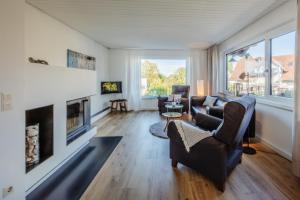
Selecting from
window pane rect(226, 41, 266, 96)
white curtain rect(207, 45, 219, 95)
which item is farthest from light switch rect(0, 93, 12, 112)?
white curtain rect(207, 45, 219, 95)

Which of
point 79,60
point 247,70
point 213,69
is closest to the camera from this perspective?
point 247,70

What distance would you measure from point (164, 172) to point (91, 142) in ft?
6.04

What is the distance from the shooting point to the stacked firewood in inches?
87.5

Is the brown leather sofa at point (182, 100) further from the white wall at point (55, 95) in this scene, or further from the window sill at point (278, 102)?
the white wall at point (55, 95)

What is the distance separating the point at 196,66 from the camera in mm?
7402

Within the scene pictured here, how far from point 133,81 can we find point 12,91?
597cm

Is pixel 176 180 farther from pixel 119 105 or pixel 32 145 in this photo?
pixel 119 105

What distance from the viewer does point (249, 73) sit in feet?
14.3

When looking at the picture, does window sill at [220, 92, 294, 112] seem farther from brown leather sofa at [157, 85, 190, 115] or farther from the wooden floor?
brown leather sofa at [157, 85, 190, 115]

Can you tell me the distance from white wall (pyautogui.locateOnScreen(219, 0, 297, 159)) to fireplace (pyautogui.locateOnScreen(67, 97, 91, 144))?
3.36 meters

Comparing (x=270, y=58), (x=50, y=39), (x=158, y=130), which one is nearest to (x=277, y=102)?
(x=270, y=58)

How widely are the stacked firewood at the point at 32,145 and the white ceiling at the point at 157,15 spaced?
2.01 metres

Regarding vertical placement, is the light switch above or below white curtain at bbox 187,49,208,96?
below

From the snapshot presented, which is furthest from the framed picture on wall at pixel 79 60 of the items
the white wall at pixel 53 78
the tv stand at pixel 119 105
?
the tv stand at pixel 119 105
